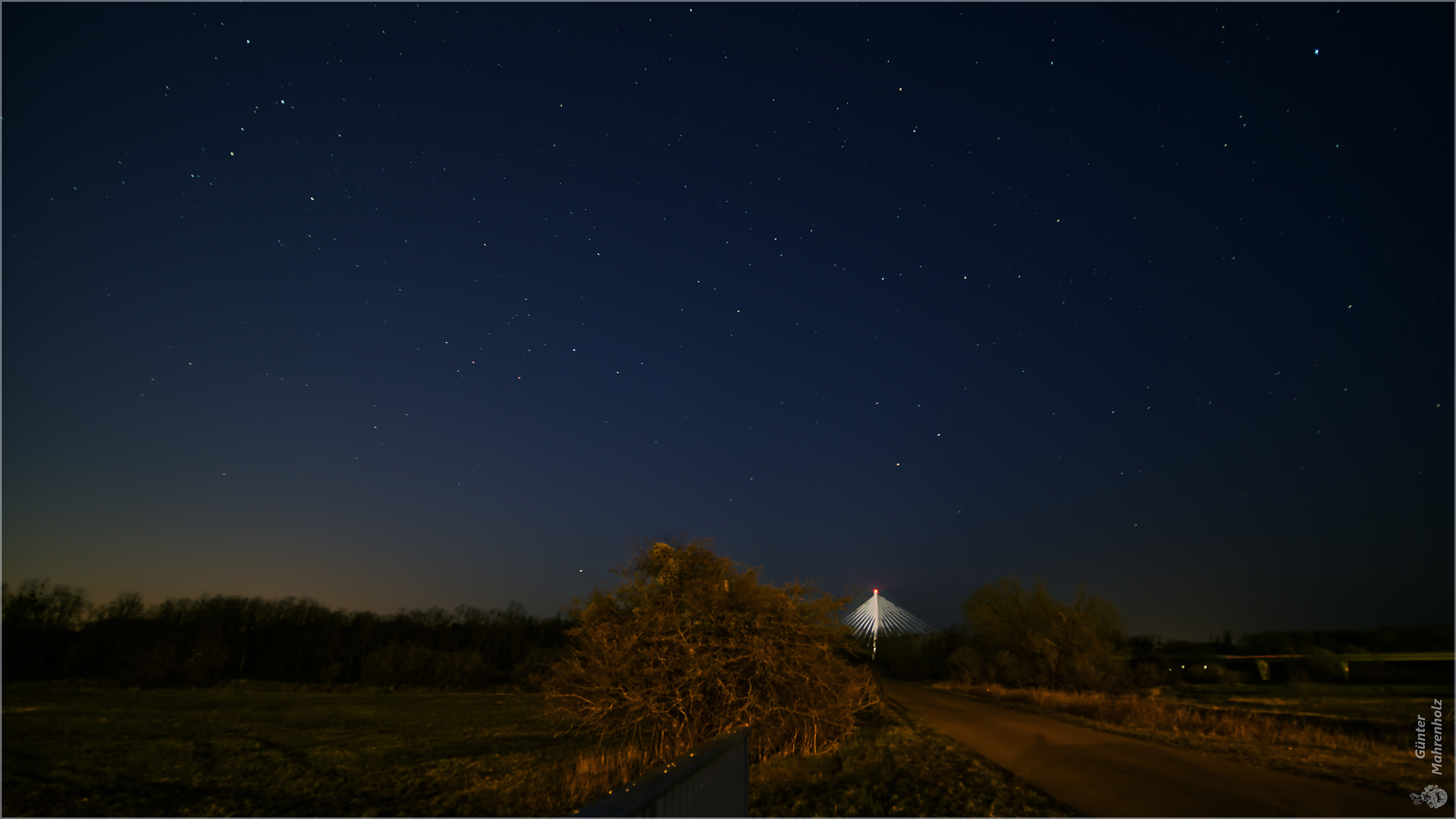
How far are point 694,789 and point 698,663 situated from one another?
249 inches

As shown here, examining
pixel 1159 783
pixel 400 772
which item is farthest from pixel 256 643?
pixel 1159 783

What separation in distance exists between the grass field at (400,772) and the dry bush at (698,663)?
71 cm

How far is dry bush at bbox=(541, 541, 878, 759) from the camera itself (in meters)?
9.65

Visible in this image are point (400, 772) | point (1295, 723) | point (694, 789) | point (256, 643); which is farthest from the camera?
point (256, 643)

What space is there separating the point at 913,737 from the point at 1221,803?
6.86 metres

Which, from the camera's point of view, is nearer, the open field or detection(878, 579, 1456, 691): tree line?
the open field

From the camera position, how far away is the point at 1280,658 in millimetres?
39031

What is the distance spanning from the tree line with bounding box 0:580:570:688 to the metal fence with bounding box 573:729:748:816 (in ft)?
159

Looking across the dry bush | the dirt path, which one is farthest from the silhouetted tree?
the dry bush

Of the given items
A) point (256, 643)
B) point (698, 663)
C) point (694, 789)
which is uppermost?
point (694, 789)

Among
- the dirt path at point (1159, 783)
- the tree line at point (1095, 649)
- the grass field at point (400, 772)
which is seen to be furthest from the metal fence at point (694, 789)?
the tree line at point (1095, 649)

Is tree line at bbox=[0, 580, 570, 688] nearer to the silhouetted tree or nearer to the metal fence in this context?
the silhouetted tree

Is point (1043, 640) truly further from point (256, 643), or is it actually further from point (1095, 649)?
point (256, 643)

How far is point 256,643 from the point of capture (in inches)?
2854
